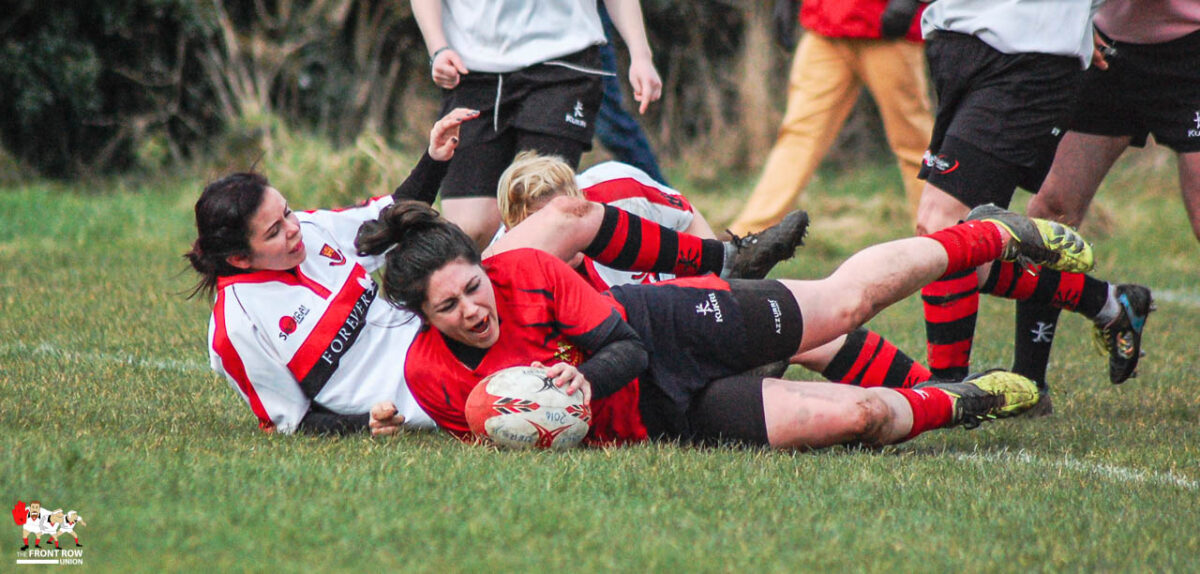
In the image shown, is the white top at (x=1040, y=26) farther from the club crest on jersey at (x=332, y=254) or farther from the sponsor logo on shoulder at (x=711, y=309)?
the club crest on jersey at (x=332, y=254)

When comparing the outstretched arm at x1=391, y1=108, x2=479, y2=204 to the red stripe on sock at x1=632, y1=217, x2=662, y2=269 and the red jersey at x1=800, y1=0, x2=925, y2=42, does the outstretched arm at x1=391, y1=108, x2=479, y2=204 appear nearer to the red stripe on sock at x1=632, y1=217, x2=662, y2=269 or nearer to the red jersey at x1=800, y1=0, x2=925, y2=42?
the red stripe on sock at x1=632, y1=217, x2=662, y2=269

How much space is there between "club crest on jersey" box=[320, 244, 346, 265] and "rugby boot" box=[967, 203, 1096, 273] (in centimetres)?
211

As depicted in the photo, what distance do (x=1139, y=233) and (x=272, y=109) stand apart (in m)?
8.51

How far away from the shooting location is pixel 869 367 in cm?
461

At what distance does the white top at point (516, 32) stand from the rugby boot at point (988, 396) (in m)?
1.94

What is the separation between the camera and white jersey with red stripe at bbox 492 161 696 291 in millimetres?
4895

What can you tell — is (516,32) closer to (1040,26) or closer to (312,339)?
(312,339)

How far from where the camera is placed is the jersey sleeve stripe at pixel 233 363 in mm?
3818

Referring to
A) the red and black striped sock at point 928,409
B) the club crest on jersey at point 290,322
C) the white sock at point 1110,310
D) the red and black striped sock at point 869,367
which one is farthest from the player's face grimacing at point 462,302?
the white sock at point 1110,310

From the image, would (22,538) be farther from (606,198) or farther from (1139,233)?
(1139,233)

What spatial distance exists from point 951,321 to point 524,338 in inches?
66.9

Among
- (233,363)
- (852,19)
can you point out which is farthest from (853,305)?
(852,19)

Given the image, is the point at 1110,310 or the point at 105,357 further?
the point at 105,357

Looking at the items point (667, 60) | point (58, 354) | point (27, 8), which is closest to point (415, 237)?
point (58, 354)
